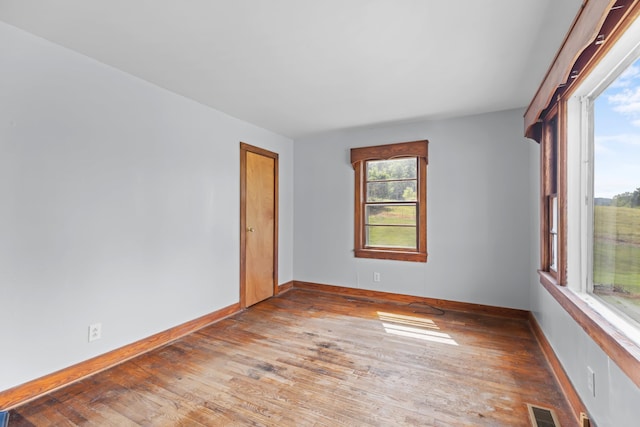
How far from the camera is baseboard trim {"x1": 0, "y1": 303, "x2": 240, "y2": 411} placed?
6.28 feet

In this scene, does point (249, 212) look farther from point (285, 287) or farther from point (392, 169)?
point (392, 169)

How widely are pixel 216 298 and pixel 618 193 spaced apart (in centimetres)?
355

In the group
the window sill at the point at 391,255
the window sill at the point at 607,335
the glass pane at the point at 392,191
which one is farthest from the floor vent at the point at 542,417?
the glass pane at the point at 392,191

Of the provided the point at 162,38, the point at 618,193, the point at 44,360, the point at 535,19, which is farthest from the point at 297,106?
the point at 44,360

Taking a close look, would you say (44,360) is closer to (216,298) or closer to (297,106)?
(216,298)

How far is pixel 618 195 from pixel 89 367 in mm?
3651

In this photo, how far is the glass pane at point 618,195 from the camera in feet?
4.57

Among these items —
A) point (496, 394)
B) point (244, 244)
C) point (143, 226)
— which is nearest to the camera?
point (496, 394)

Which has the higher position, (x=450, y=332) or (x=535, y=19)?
(x=535, y=19)

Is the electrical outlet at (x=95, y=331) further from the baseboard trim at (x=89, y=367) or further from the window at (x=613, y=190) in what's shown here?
the window at (x=613, y=190)

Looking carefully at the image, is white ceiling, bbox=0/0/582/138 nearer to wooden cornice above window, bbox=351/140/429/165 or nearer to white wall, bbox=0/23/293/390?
white wall, bbox=0/23/293/390

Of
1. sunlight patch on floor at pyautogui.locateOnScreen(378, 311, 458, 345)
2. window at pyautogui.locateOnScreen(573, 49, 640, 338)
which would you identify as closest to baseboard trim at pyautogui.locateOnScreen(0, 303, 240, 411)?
sunlight patch on floor at pyautogui.locateOnScreen(378, 311, 458, 345)

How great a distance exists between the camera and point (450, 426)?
1729mm

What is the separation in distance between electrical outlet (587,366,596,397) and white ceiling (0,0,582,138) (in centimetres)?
204
